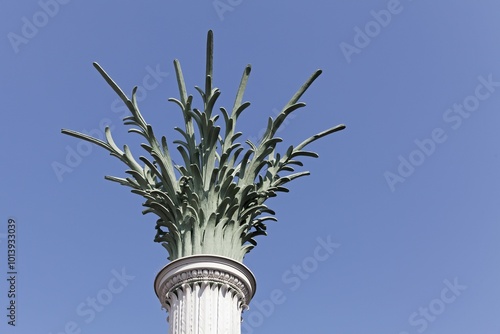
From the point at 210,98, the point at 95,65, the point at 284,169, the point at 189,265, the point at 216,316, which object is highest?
the point at 95,65

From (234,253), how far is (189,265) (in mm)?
1332

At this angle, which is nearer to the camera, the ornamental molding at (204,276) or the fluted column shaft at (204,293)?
the fluted column shaft at (204,293)

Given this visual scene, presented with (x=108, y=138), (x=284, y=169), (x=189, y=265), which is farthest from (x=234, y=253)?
(x=108, y=138)

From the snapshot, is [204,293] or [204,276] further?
[204,276]

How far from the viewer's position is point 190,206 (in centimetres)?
2394

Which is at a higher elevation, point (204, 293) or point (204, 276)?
point (204, 276)

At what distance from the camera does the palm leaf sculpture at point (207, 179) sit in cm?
2398

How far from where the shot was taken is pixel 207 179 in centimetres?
2438

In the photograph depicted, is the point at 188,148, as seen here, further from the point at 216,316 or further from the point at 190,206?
the point at 216,316

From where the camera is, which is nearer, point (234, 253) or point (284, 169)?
point (234, 253)

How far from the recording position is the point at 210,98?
974 inches

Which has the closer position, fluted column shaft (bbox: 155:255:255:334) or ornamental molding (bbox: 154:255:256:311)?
fluted column shaft (bbox: 155:255:255:334)

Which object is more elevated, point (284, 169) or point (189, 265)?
point (284, 169)

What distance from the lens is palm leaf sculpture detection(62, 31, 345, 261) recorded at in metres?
24.0
